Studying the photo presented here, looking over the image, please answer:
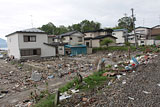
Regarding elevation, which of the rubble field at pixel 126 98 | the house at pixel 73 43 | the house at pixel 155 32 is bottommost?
Result: the rubble field at pixel 126 98

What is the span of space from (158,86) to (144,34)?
29.5 meters

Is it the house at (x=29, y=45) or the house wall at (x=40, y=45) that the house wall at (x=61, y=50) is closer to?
the house wall at (x=40, y=45)

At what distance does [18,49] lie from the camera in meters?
16.2

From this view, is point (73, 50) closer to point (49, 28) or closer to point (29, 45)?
point (29, 45)

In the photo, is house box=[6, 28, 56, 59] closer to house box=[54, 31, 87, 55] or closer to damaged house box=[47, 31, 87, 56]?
damaged house box=[47, 31, 87, 56]

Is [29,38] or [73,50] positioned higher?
[29,38]

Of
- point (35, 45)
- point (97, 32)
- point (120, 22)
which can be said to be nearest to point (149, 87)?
point (35, 45)

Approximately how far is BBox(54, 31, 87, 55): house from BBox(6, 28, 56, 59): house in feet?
15.9

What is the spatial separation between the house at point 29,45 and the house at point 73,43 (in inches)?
191

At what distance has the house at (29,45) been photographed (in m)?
16.1

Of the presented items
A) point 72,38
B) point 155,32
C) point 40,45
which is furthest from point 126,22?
point 40,45

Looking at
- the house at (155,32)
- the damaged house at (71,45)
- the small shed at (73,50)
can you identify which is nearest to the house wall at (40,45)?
the damaged house at (71,45)

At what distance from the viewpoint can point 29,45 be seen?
16.9 meters

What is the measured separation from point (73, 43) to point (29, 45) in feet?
34.4
